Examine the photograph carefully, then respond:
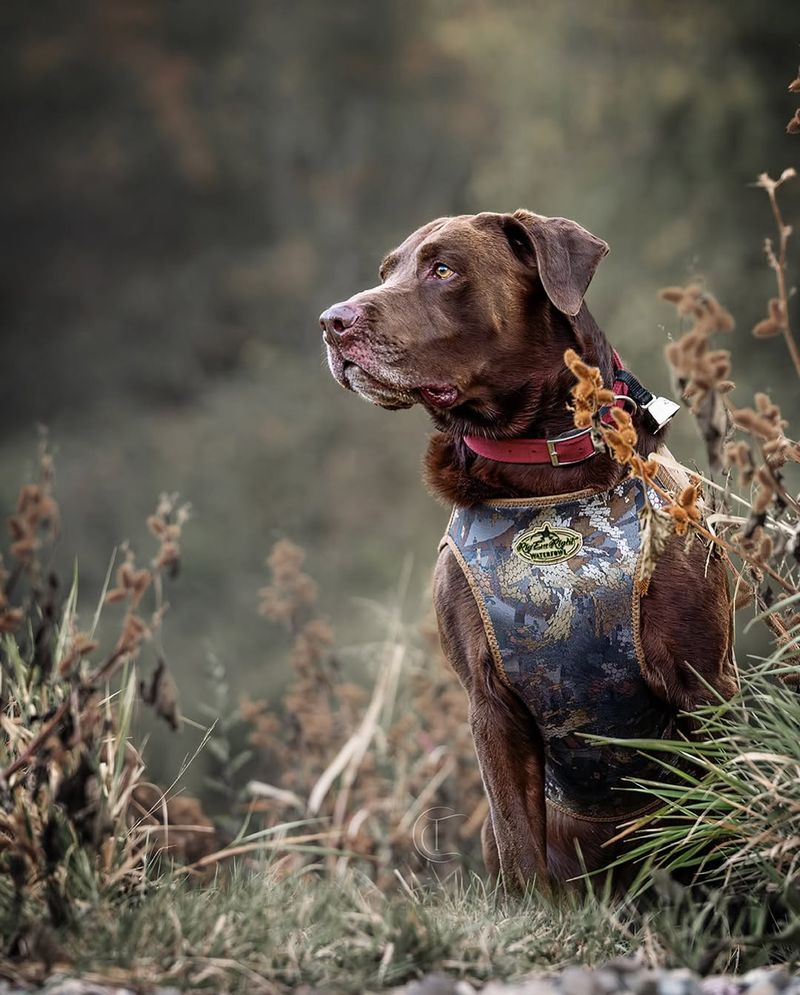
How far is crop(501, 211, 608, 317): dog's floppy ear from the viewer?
2.65 metres

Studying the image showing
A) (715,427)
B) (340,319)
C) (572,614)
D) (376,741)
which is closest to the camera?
(715,427)

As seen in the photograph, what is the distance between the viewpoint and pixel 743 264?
6.95 meters

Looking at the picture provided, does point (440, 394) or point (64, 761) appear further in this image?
point (440, 394)

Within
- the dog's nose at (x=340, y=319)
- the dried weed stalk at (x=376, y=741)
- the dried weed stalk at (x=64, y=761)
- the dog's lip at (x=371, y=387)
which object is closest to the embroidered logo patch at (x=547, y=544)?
the dog's lip at (x=371, y=387)

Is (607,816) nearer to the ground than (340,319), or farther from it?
nearer to the ground

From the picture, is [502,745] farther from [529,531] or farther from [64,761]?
[64,761]

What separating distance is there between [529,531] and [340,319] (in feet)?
1.97

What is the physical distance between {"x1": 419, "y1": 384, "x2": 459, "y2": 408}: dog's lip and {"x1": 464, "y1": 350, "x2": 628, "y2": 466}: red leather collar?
0.13 meters

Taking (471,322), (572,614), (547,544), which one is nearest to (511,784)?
(572,614)

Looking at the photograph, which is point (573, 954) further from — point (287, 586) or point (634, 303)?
point (634, 303)

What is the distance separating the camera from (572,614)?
8.36ft

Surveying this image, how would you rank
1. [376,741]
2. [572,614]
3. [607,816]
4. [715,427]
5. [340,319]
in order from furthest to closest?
[376,741]
[607,816]
[340,319]
[572,614]
[715,427]

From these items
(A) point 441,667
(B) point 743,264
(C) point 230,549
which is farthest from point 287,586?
(C) point 230,549

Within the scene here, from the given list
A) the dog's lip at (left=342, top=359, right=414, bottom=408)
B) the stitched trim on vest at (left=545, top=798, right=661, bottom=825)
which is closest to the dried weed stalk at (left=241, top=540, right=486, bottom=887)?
the stitched trim on vest at (left=545, top=798, right=661, bottom=825)
